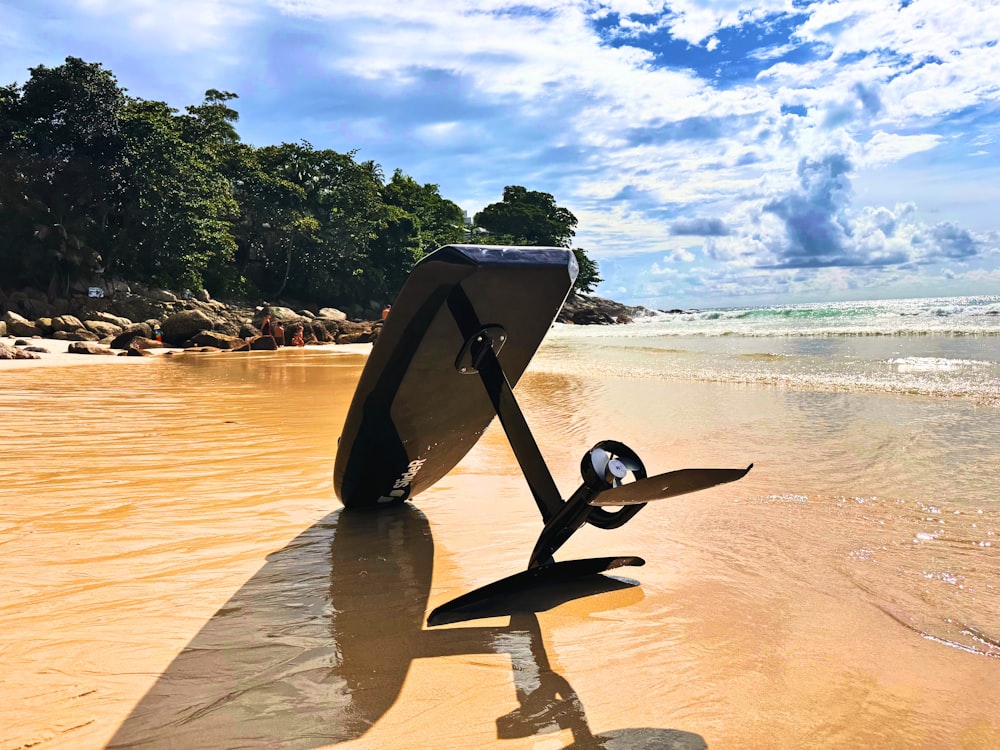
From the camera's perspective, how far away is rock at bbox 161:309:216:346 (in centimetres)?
2036

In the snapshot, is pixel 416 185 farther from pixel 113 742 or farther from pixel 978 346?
pixel 113 742

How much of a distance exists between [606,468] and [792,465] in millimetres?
3207

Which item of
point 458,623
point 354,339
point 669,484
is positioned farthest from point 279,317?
point 669,484

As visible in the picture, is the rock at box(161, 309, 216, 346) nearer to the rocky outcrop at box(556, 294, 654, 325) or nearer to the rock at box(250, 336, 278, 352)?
the rock at box(250, 336, 278, 352)

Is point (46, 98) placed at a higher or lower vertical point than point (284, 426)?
higher

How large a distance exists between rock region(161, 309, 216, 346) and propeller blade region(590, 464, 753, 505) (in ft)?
68.7

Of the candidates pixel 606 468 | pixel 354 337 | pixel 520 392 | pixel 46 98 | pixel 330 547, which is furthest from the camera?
pixel 46 98

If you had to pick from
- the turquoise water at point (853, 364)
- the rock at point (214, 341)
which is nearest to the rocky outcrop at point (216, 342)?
the rock at point (214, 341)

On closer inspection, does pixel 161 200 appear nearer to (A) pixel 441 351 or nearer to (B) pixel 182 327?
(B) pixel 182 327

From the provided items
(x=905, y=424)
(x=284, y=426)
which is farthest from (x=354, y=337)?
(x=905, y=424)

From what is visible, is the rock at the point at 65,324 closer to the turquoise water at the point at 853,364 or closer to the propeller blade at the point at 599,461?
the turquoise water at the point at 853,364

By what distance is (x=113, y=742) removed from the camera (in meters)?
1.54

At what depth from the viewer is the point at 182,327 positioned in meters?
20.5

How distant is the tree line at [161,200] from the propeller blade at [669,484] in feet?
80.3
